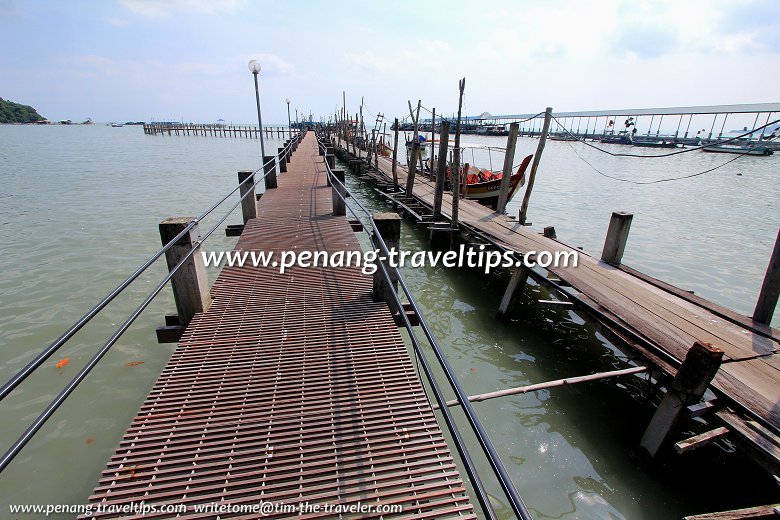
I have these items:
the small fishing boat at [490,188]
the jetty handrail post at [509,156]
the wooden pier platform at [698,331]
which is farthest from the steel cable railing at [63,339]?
the small fishing boat at [490,188]

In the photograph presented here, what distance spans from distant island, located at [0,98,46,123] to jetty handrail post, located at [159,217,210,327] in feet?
712

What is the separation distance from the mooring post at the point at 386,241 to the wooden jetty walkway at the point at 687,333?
309 centimetres

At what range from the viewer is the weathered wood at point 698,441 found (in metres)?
3.60

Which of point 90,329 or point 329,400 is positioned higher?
point 329,400

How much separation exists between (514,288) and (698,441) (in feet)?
13.4

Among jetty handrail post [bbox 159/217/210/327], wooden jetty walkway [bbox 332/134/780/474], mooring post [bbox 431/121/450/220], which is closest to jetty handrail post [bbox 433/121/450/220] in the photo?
mooring post [bbox 431/121/450/220]

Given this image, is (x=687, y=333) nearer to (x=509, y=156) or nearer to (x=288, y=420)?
(x=288, y=420)

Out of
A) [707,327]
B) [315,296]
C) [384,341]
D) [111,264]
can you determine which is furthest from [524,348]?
[111,264]

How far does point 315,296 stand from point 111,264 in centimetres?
808

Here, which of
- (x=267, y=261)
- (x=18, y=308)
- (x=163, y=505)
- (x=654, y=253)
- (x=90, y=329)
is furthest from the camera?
(x=654, y=253)

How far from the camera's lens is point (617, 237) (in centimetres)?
732

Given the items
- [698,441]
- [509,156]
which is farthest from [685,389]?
[509,156]

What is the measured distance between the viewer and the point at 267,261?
20.9 feet

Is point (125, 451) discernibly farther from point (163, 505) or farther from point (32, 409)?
point (32, 409)
